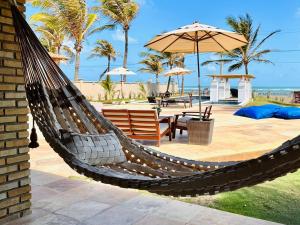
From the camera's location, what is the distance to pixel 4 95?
2836 millimetres

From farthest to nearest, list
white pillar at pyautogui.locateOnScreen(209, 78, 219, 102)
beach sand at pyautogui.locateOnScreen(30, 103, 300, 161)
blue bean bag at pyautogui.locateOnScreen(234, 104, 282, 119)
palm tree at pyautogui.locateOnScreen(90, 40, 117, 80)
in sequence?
palm tree at pyautogui.locateOnScreen(90, 40, 117, 80) < white pillar at pyautogui.locateOnScreen(209, 78, 219, 102) < blue bean bag at pyautogui.locateOnScreen(234, 104, 282, 119) < beach sand at pyautogui.locateOnScreen(30, 103, 300, 161)

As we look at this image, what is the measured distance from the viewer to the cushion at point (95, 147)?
302cm

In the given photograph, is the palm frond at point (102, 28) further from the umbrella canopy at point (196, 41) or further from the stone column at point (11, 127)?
the stone column at point (11, 127)

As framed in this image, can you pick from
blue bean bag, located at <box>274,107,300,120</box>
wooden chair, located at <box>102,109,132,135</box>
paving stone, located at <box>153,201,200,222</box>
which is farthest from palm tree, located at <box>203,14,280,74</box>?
paving stone, located at <box>153,201,200,222</box>

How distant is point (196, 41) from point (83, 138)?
469 cm

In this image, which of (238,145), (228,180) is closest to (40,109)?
(228,180)

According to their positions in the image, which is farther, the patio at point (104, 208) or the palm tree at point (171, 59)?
the palm tree at point (171, 59)

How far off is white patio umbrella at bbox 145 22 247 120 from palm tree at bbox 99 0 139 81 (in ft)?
60.9

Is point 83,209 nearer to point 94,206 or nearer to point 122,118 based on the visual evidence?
point 94,206

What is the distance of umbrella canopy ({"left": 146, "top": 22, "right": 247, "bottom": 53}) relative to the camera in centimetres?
700

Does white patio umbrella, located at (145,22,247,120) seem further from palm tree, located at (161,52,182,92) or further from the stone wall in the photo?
palm tree, located at (161,52,182,92)

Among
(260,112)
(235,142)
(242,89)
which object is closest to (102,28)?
(242,89)

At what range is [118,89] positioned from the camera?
80.6ft

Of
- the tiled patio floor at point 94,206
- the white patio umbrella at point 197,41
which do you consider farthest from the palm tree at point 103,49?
the tiled patio floor at point 94,206
